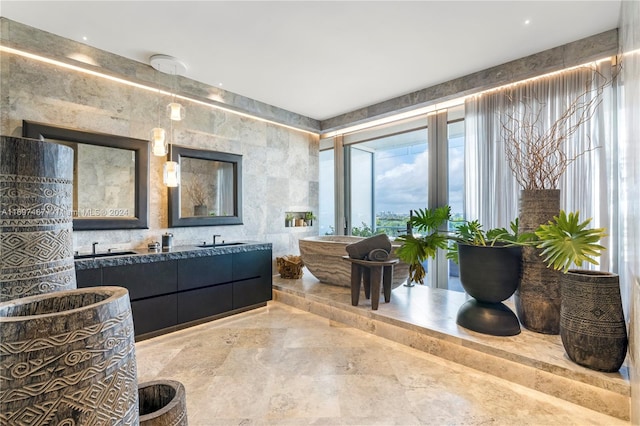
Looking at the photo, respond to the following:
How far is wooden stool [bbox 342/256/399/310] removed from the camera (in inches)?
125

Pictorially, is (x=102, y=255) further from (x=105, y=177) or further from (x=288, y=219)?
(x=288, y=219)

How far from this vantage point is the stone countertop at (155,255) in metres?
2.67

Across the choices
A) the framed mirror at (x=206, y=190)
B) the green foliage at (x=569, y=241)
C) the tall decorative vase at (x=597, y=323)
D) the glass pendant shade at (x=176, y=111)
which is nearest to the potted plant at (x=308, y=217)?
the framed mirror at (x=206, y=190)

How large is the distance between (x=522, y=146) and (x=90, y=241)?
488 cm

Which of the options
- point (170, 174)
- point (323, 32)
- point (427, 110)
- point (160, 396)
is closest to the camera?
point (160, 396)

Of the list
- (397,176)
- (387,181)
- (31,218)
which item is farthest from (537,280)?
(31,218)

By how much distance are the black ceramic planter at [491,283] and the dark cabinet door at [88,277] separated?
11.0ft

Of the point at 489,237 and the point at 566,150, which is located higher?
the point at 566,150

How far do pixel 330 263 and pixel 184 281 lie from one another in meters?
1.85

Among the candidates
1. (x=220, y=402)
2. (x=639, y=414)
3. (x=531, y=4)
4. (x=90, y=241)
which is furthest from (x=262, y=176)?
(x=639, y=414)

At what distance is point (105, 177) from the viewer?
325 centimetres

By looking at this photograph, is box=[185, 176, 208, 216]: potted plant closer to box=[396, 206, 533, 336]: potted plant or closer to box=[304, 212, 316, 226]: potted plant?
box=[304, 212, 316, 226]: potted plant

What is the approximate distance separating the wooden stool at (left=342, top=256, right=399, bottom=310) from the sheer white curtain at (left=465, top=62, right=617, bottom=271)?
1.36 meters

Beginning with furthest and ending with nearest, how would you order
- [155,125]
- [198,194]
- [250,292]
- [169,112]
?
1. [198,194]
2. [250,292]
3. [155,125]
4. [169,112]
